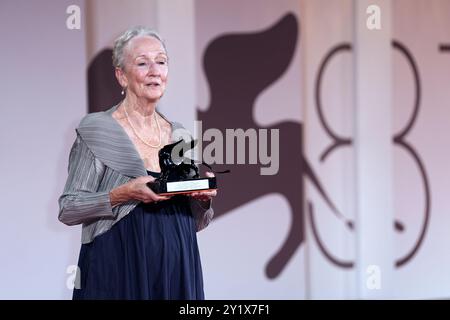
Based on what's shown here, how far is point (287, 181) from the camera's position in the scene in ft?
9.93

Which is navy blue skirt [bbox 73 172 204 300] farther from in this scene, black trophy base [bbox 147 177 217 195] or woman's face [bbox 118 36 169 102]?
woman's face [bbox 118 36 169 102]

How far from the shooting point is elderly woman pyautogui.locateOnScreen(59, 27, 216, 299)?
1.45 metres

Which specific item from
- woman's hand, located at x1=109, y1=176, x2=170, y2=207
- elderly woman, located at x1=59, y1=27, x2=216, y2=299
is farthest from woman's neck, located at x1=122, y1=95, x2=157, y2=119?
woman's hand, located at x1=109, y1=176, x2=170, y2=207

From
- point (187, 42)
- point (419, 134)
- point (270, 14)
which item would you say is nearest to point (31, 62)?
point (187, 42)

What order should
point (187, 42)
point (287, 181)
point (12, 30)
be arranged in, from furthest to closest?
1. point (287, 181)
2. point (187, 42)
3. point (12, 30)

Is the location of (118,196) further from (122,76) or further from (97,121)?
(122,76)

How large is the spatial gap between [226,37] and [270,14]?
9.7 inches

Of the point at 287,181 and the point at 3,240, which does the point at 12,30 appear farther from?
the point at 287,181

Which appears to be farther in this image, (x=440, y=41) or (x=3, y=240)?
(x=440, y=41)

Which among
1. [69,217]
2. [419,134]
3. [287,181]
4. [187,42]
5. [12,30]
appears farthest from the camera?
[419,134]

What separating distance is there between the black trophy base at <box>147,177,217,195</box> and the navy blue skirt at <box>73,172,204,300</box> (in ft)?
0.33

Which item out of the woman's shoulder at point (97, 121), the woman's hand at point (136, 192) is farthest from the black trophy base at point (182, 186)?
the woman's shoulder at point (97, 121)

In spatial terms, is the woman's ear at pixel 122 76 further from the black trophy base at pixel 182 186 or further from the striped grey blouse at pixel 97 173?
the black trophy base at pixel 182 186

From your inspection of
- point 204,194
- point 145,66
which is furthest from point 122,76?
point 204,194
